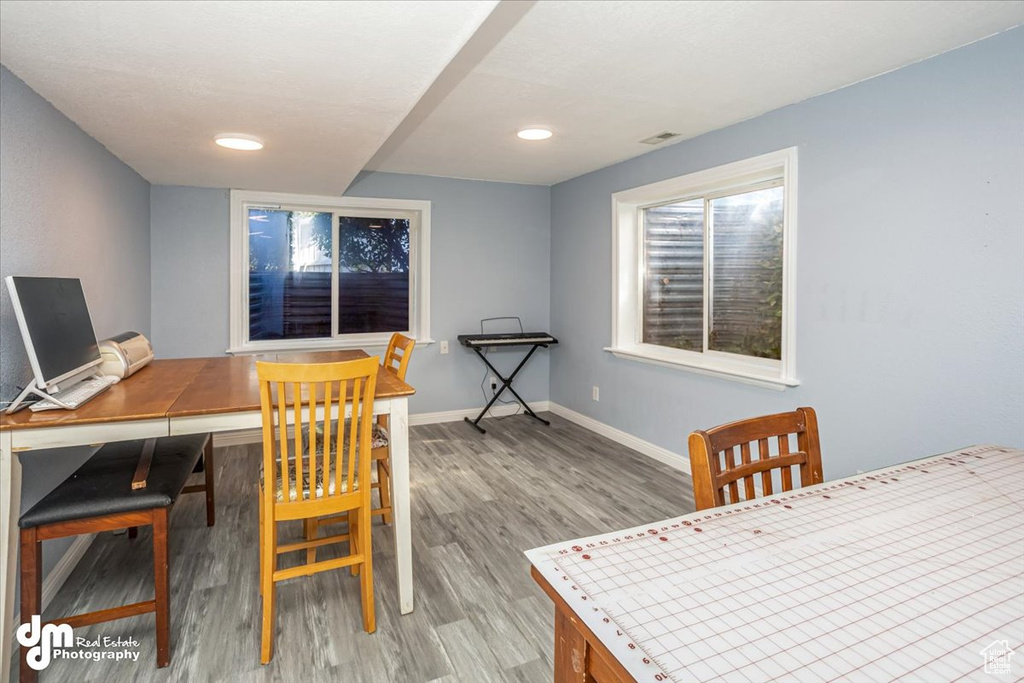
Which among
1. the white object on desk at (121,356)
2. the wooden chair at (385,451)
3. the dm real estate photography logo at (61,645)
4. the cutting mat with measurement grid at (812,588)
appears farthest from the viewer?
the wooden chair at (385,451)

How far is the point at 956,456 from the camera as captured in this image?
1.52 metres

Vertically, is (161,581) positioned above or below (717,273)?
below

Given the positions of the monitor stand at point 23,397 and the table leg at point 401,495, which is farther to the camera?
the table leg at point 401,495

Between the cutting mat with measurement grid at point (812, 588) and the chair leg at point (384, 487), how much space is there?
Answer: 5.87ft

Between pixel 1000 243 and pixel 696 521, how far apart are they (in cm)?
194

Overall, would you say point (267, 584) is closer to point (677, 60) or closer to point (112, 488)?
point (112, 488)

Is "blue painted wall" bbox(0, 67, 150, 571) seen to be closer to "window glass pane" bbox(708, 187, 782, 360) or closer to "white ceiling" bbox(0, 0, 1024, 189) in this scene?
"white ceiling" bbox(0, 0, 1024, 189)

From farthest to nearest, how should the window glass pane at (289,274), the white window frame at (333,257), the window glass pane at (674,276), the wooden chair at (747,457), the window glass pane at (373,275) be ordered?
1. the window glass pane at (373,275)
2. the window glass pane at (289,274)
3. the white window frame at (333,257)
4. the window glass pane at (674,276)
5. the wooden chair at (747,457)

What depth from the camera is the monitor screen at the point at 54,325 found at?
166 cm

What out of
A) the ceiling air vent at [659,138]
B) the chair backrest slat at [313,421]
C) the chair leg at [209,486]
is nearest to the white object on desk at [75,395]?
the chair backrest slat at [313,421]

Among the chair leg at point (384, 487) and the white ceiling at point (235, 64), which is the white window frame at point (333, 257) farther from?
the chair leg at point (384, 487)

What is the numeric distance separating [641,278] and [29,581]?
3.81m

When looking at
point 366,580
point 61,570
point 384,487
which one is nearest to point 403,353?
point 384,487

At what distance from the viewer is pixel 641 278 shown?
420 cm
